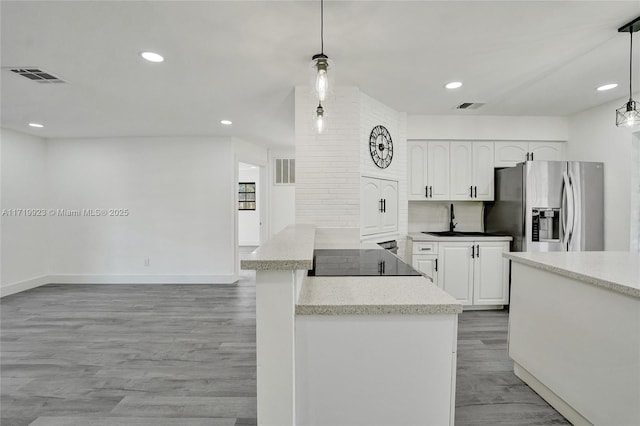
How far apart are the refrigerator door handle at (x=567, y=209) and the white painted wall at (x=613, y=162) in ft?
1.48

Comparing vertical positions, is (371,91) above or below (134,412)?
above

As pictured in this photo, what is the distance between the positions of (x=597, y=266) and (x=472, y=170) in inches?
97.0

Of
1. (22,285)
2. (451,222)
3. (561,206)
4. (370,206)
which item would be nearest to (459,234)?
(451,222)

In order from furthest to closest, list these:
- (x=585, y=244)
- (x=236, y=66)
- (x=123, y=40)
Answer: (x=585, y=244), (x=236, y=66), (x=123, y=40)

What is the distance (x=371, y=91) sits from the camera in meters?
3.17

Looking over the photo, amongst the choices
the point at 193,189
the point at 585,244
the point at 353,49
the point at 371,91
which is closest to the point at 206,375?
the point at 353,49

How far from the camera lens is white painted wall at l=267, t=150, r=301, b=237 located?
6.43 m

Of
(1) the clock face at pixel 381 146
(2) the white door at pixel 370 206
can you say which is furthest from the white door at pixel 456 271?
(1) the clock face at pixel 381 146

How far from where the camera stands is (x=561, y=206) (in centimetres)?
354

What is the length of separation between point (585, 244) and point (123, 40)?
15.9 feet

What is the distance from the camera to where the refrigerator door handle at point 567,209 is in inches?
139

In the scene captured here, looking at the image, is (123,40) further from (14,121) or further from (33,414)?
(14,121)

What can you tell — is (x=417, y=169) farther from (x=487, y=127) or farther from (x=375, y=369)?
(x=375, y=369)

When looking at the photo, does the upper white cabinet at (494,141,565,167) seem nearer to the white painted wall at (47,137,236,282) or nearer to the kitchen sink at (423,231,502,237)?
the kitchen sink at (423,231,502,237)
